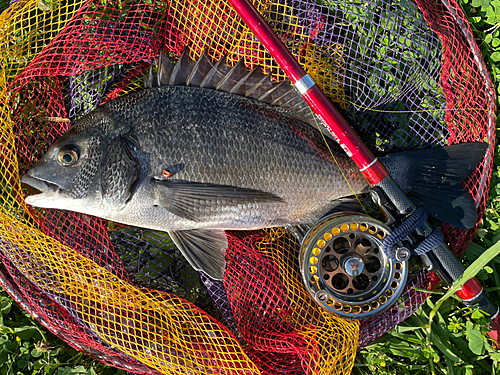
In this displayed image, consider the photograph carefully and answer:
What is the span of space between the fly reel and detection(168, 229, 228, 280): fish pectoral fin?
2.08 feet

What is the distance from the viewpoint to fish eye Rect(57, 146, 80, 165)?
278cm

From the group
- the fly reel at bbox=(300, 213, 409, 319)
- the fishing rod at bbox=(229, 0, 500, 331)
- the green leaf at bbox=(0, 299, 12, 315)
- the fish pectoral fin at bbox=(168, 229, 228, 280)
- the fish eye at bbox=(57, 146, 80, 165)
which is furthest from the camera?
the green leaf at bbox=(0, 299, 12, 315)

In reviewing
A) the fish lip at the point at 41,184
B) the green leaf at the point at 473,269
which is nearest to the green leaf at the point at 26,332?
the fish lip at the point at 41,184

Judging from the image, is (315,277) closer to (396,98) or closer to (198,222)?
(198,222)

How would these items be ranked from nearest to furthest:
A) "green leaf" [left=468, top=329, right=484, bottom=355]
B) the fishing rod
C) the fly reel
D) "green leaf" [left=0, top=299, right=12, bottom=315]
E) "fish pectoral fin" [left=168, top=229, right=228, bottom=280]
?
1. the fishing rod
2. the fly reel
3. "fish pectoral fin" [left=168, top=229, right=228, bottom=280]
4. "green leaf" [left=468, top=329, right=484, bottom=355]
5. "green leaf" [left=0, top=299, right=12, bottom=315]

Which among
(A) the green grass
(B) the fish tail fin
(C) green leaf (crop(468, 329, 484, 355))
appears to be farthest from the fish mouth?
(C) green leaf (crop(468, 329, 484, 355))

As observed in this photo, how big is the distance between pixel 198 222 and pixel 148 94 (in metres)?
1.03

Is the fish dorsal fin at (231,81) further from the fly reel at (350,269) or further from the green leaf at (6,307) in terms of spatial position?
the green leaf at (6,307)

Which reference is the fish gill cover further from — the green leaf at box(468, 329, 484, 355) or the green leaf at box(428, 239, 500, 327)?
the green leaf at box(468, 329, 484, 355)

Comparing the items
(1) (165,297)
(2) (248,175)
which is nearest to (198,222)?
(2) (248,175)

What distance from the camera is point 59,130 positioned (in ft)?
10.8

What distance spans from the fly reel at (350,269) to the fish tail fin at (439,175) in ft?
1.33

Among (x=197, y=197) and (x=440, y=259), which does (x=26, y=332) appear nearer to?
(x=197, y=197)

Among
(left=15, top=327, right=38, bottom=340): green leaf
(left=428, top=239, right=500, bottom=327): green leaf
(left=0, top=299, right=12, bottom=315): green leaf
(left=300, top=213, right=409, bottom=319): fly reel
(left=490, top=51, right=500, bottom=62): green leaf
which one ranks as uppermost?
(left=0, top=299, right=12, bottom=315): green leaf
